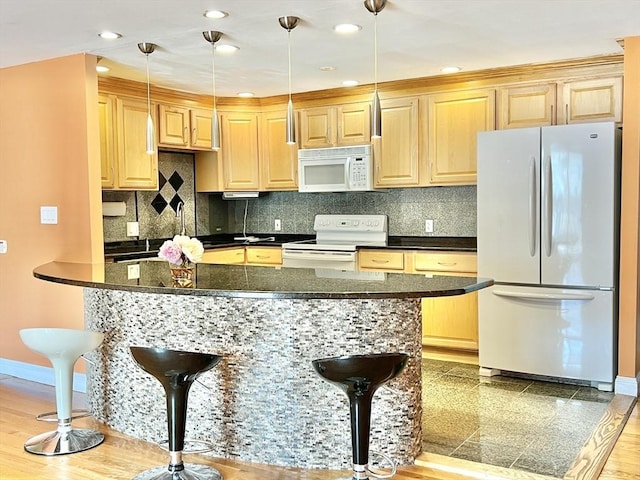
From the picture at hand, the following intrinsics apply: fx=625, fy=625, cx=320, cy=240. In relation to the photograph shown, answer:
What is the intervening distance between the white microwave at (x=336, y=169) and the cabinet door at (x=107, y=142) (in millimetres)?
1687

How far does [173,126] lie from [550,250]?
334 cm

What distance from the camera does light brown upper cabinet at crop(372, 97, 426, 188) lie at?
17.3 ft

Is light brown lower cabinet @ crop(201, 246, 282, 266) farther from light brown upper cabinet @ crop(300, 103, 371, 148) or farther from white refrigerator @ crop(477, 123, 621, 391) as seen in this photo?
white refrigerator @ crop(477, 123, 621, 391)

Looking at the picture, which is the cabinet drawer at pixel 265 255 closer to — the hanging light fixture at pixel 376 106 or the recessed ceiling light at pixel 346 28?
the recessed ceiling light at pixel 346 28

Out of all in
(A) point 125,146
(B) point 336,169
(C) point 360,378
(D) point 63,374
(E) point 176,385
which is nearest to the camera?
(C) point 360,378

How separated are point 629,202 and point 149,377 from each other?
122 inches

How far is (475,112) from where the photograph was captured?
5.00m

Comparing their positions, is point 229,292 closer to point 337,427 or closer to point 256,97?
point 337,427

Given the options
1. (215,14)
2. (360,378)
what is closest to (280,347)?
(360,378)

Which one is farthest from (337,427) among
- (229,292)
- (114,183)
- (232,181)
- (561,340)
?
(232,181)

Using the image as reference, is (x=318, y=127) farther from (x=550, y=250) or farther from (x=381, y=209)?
(x=550, y=250)

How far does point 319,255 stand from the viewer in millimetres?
5492

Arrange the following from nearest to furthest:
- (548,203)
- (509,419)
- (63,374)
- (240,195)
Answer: (63,374) < (509,419) < (548,203) < (240,195)

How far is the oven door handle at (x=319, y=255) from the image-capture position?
17.6ft
